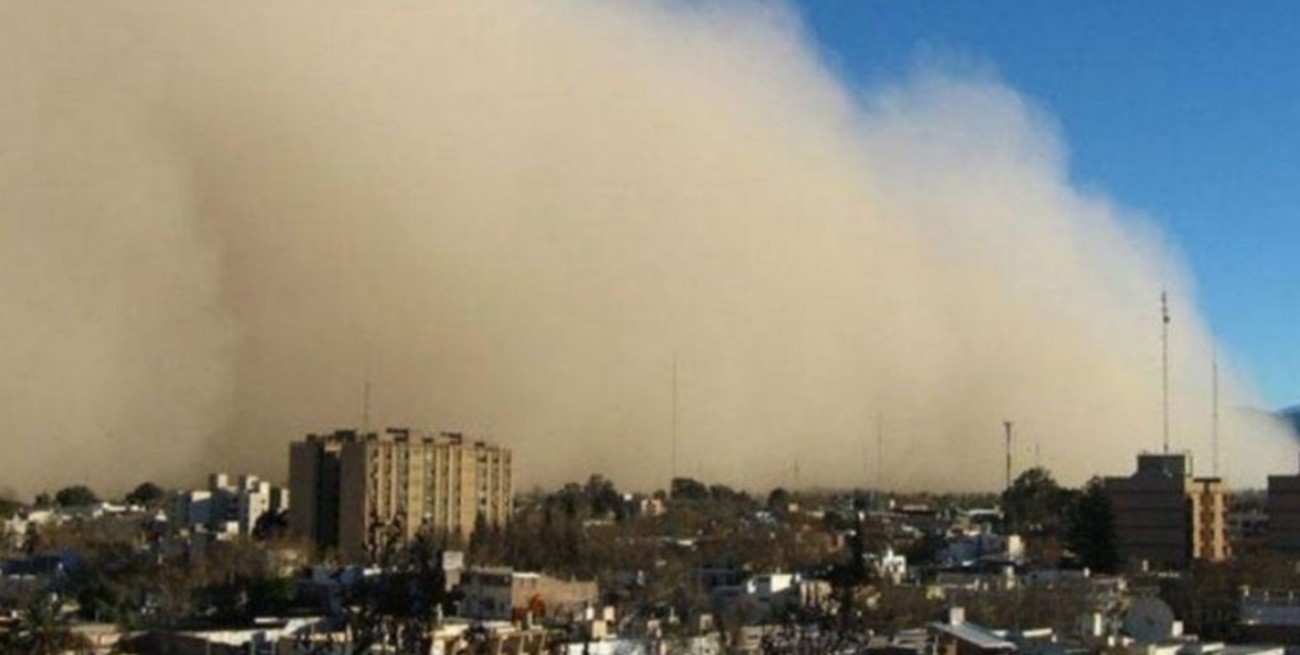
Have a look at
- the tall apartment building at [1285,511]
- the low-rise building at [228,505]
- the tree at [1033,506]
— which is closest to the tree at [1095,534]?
the tree at [1033,506]

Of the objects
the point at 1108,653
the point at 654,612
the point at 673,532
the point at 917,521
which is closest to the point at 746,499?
the point at 917,521

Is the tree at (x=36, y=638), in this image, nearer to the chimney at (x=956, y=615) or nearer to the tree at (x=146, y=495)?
the chimney at (x=956, y=615)

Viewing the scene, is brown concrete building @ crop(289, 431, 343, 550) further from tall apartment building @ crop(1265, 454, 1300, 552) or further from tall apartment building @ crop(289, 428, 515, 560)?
tall apartment building @ crop(1265, 454, 1300, 552)

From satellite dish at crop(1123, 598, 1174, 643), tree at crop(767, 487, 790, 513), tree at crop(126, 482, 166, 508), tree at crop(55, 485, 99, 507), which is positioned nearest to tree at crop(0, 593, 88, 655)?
satellite dish at crop(1123, 598, 1174, 643)

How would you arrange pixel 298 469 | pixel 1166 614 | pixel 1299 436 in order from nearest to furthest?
pixel 1166 614 < pixel 298 469 < pixel 1299 436

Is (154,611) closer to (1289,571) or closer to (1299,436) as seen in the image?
(1289,571)

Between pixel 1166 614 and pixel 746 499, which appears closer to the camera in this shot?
pixel 1166 614
